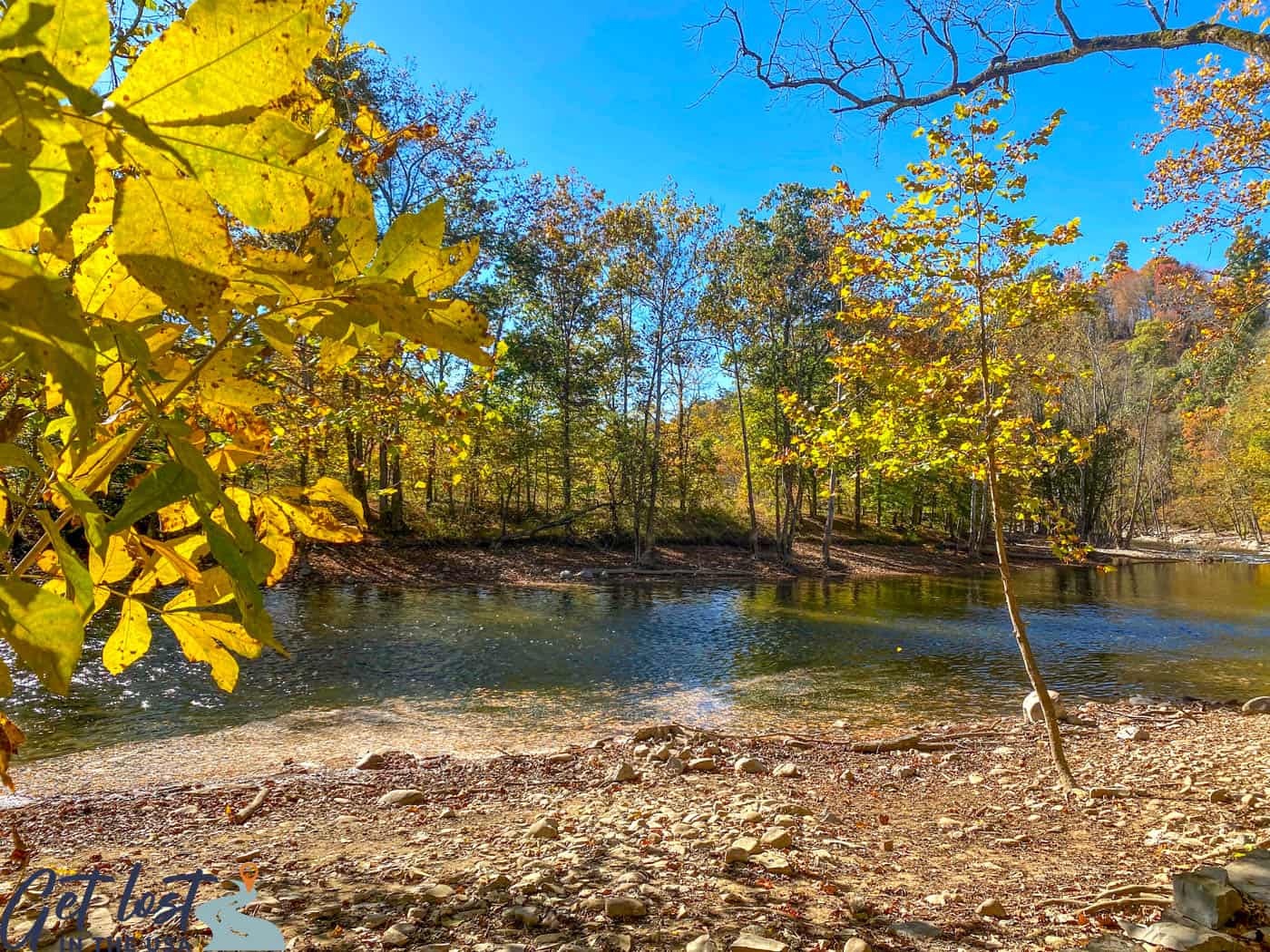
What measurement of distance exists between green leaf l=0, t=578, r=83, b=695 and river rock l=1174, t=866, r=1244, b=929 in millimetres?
2711

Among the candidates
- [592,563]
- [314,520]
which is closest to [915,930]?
[314,520]

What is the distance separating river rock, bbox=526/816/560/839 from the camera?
323 cm

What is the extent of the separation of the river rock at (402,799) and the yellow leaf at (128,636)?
148 inches

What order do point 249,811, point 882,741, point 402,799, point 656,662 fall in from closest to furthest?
1. point 249,811
2. point 402,799
3. point 882,741
4. point 656,662

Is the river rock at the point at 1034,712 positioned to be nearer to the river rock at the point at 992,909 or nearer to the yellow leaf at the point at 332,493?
the river rock at the point at 992,909

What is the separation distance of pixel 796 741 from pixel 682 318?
17.9 meters

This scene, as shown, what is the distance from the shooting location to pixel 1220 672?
30.8ft

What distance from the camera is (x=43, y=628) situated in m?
0.37

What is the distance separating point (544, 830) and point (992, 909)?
1.94 m

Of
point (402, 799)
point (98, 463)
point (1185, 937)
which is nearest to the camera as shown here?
point (98, 463)

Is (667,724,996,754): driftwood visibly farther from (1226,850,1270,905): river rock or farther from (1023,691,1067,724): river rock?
(1226,850,1270,905): river rock

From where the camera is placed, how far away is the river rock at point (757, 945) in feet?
6.12

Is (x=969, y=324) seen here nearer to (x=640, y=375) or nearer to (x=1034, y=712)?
(x=1034, y=712)

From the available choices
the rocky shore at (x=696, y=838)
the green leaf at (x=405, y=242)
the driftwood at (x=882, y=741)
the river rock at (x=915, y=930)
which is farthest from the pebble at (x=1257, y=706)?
the green leaf at (x=405, y=242)
